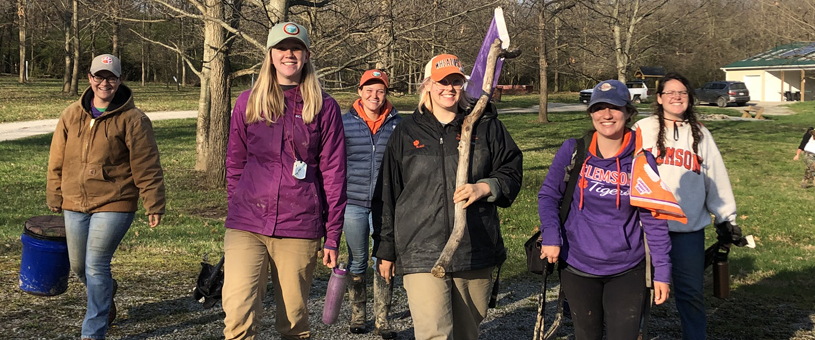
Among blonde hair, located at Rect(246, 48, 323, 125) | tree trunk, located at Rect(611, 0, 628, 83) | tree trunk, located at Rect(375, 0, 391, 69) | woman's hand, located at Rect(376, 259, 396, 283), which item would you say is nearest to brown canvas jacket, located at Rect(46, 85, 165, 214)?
blonde hair, located at Rect(246, 48, 323, 125)

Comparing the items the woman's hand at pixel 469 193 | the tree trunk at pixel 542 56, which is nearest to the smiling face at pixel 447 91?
the woman's hand at pixel 469 193

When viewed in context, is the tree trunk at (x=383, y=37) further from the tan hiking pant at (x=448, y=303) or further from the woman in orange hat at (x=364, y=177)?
Result: the tan hiking pant at (x=448, y=303)

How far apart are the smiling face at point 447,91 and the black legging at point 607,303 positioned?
1.09 m

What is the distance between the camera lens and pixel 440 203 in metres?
3.58

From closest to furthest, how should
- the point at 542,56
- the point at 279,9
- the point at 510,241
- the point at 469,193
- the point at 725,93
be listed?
the point at 469,193
the point at 510,241
the point at 279,9
the point at 542,56
the point at 725,93

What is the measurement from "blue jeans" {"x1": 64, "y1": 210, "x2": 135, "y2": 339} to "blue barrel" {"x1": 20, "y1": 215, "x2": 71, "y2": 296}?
32 cm

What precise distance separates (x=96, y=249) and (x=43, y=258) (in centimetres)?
64

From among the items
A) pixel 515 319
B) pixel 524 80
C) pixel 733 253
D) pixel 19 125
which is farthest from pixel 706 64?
pixel 515 319

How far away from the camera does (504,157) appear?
369cm

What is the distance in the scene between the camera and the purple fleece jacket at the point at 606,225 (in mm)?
3660

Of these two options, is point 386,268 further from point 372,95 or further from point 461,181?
point 372,95

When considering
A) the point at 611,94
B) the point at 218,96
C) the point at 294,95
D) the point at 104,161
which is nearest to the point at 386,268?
the point at 294,95

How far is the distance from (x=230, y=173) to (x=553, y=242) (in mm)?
1705

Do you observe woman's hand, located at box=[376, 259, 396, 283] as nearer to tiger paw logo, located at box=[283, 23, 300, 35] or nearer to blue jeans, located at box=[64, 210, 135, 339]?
tiger paw logo, located at box=[283, 23, 300, 35]
